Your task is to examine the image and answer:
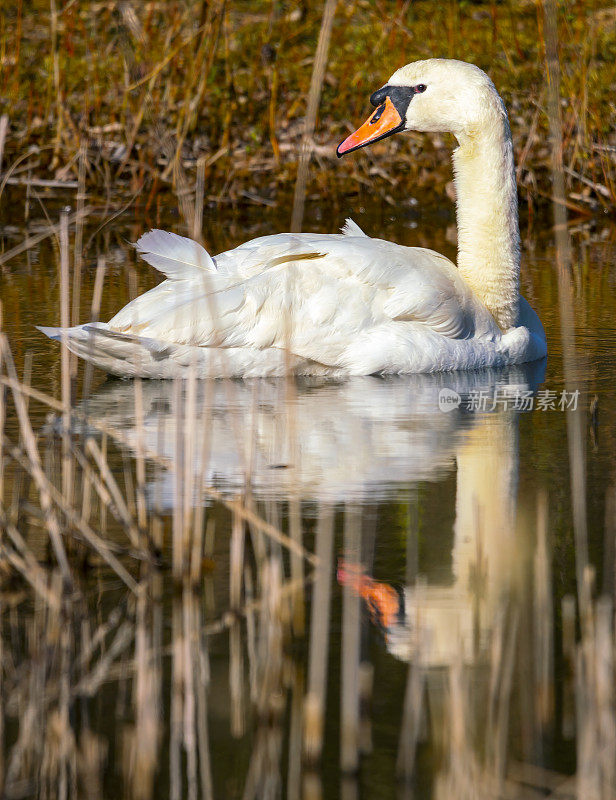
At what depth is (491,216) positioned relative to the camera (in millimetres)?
8281

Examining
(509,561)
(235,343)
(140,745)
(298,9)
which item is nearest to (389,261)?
(235,343)

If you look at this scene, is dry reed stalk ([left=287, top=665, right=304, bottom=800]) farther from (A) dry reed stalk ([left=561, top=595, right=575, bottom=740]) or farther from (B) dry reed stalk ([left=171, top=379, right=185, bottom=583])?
(A) dry reed stalk ([left=561, top=595, right=575, bottom=740])

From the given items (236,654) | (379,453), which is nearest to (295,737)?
(236,654)

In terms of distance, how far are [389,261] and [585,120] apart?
6.08 meters

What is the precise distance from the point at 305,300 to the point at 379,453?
152 centimetres

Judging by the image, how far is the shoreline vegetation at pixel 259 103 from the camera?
13133mm

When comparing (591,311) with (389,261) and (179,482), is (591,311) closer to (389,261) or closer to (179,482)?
(389,261)

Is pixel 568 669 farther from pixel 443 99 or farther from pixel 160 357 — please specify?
pixel 443 99

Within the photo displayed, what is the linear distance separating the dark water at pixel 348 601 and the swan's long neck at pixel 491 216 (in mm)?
743

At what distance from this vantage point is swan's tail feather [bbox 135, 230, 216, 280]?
297 inches

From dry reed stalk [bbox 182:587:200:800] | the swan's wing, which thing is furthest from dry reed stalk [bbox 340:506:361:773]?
the swan's wing

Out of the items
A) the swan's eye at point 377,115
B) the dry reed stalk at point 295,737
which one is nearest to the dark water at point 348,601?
the dry reed stalk at point 295,737

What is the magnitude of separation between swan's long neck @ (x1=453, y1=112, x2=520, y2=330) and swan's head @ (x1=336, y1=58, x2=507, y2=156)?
44 millimetres

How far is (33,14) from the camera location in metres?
18.5
